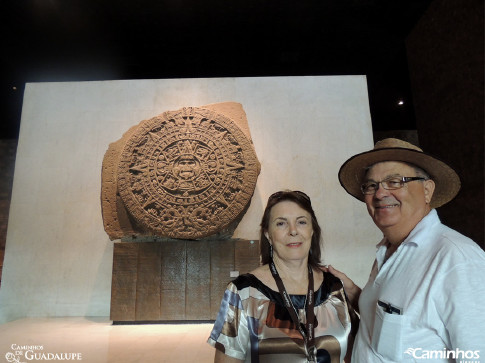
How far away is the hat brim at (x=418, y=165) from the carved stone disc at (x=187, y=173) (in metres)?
1.83

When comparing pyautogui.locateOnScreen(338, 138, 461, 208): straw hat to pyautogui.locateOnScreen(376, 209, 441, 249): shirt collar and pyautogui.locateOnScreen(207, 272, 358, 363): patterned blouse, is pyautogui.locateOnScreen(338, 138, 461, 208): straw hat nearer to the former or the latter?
pyautogui.locateOnScreen(376, 209, 441, 249): shirt collar

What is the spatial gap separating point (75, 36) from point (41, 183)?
1.73 m

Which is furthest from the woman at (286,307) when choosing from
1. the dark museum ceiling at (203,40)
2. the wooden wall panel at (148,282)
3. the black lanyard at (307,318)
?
the dark museum ceiling at (203,40)

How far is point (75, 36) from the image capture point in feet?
12.2

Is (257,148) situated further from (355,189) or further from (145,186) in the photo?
(355,189)

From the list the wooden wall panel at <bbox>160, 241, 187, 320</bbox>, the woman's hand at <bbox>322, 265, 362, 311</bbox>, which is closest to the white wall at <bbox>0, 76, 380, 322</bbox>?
the wooden wall panel at <bbox>160, 241, 187, 320</bbox>

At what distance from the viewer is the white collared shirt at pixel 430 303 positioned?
863mm

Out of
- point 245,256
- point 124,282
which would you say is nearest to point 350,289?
point 245,256

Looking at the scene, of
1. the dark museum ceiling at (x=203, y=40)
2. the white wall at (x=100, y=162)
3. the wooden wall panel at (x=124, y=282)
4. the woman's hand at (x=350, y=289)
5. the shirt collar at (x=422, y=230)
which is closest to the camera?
the shirt collar at (x=422, y=230)

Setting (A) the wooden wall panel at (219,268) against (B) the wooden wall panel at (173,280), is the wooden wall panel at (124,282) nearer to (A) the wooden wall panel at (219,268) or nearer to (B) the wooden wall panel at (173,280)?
(B) the wooden wall panel at (173,280)

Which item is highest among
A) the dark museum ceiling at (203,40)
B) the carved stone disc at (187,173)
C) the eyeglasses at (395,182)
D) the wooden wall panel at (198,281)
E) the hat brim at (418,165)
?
the dark museum ceiling at (203,40)

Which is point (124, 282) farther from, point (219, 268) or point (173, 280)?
point (219, 268)

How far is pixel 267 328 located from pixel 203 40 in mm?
3525

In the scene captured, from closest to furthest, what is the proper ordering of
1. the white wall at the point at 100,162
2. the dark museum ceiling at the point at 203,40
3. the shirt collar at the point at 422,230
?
1. the shirt collar at the point at 422,230
2. the dark museum ceiling at the point at 203,40
3. the white wall at the point at 100,162
